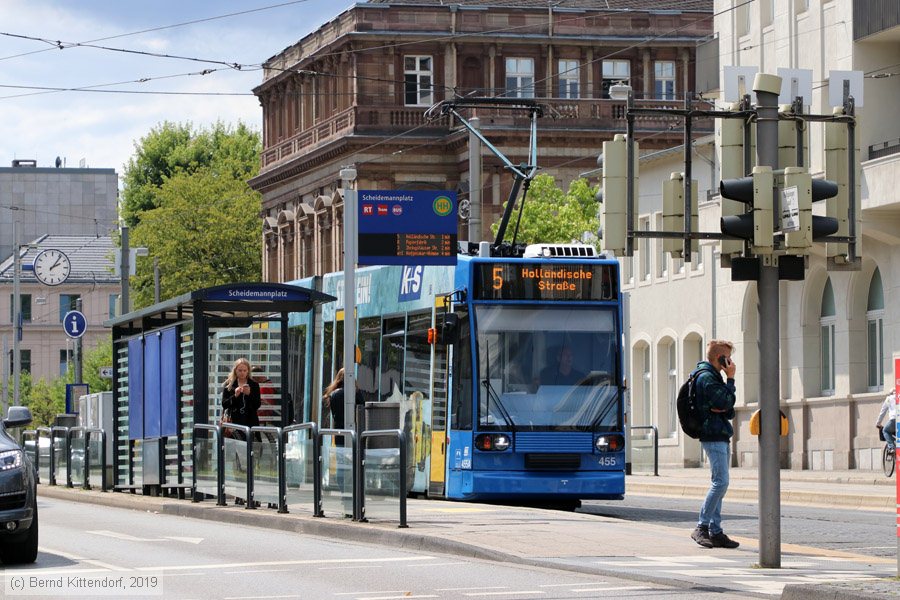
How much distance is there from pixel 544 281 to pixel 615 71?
64.1 metres

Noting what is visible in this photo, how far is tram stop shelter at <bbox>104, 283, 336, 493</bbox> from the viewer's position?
84.8 feet

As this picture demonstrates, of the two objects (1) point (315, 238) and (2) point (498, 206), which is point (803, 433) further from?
(1) point (315, 238)

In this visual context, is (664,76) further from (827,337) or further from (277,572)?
(277,572)

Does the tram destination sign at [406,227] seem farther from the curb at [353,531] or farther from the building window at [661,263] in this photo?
the building window at [661,263]

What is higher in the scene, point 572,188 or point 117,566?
point 572,188

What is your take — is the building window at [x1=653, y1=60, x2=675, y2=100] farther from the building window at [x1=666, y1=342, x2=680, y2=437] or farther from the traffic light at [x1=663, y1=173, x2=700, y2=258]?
the traffic light at [x1=663, y1=173, x2=700, y2=258]

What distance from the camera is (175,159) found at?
106562 mm

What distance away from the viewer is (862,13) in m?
41.2

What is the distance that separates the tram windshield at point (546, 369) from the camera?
2402cm

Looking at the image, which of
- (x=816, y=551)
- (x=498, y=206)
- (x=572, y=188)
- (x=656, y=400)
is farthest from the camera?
(x=498, y=206)

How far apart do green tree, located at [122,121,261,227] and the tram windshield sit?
3195 inches

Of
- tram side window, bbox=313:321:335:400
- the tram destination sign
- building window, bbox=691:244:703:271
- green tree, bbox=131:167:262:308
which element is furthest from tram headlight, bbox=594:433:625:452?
green tree, bbox=131:167:262:308

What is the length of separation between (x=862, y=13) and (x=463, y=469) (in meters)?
20.6

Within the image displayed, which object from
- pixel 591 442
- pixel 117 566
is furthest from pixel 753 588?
pixel 591 442
